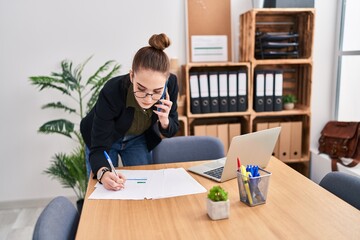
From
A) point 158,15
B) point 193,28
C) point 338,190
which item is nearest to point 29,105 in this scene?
point 158,15

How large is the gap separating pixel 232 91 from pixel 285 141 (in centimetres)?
69

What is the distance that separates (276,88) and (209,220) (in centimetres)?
196

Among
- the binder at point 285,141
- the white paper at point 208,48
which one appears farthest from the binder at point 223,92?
the binder at point 285,141

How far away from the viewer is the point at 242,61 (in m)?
2.81

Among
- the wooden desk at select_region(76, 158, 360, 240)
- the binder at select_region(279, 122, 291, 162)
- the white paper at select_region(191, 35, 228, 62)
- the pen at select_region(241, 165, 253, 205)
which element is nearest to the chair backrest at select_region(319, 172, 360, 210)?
the wooden desk at select_region(76, 158, 360, 240)

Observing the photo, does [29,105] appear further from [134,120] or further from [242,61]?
[242,61]

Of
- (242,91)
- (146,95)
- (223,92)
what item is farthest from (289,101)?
(146,95)

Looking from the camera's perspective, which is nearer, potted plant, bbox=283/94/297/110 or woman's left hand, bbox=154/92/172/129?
woman's left hand, bbox=154/92/172/129

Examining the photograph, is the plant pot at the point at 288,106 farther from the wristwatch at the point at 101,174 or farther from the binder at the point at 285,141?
the wristwatch at the point at 101,174

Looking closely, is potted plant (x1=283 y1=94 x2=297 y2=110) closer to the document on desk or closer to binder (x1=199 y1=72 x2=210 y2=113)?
binder (x1=199 y1=72 x2=210 y2=113)

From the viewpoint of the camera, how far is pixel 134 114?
149 centimetres

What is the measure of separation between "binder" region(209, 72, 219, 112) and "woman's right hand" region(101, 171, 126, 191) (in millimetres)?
1563

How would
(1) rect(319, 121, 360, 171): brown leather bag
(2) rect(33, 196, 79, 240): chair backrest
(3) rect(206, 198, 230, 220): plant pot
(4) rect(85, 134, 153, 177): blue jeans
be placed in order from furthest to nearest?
(1) rect(319, 121, 360, 171): brown leather bag
(4) rect(85, 134, 153, 177): blue jeans
(3) rect(206, 198, 230, 220): plant pot
(2) rect(33, 196, 79, 240): chair backrest

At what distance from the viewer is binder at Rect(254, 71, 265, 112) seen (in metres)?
2.71
